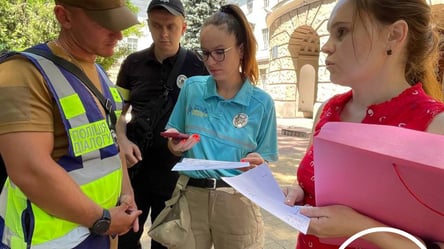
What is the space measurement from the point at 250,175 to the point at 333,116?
1.30 feet

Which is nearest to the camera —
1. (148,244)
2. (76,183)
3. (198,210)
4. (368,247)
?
(368,247)

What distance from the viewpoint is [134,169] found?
94.5 inches

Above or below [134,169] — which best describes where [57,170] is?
above

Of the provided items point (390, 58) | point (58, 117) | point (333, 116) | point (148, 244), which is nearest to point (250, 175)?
point (333, 116)

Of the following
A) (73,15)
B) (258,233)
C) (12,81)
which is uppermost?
(73,15)

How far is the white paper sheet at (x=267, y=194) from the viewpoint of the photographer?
2.95 ft

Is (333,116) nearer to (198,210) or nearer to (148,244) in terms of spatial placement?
(198,210)

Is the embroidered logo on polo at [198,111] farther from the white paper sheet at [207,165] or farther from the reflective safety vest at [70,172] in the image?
the reflective safety vest at [70,172]

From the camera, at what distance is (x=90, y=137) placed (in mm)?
1251

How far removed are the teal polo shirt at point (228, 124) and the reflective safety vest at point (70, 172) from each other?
1.82ft

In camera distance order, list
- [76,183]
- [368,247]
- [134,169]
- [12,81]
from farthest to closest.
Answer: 1. [134,169]
2. [76,183]
3. [12,81]
4. [368,247]

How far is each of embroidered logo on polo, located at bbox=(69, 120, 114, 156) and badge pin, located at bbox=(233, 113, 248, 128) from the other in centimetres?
67

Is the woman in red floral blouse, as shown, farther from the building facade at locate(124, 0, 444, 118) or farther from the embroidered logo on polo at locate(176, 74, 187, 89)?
the building facade at locate(124, 0, 444, 118)

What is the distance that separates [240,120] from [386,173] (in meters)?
1.09
